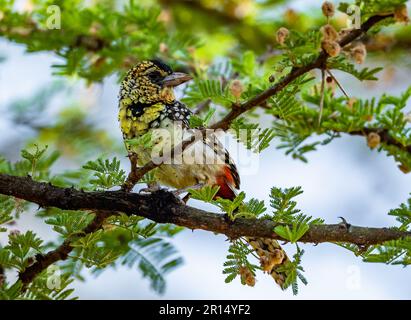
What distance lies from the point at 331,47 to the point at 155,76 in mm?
1835

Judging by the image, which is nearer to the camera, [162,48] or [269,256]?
[269,256]

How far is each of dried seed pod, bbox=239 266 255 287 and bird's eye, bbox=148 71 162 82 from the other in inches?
58.4

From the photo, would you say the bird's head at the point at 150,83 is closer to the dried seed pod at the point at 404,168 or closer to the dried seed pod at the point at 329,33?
the dried seed pod at the point at 404,168

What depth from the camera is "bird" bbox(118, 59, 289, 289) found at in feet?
11.6

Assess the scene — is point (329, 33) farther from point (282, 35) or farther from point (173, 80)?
point (173, 80)

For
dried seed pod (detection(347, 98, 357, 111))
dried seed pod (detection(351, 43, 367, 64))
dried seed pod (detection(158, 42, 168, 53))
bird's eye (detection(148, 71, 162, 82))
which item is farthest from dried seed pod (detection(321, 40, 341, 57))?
dried seed pod (detection(158, 42, 168, 53))

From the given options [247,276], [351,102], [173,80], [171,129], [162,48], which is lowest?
[247,276]

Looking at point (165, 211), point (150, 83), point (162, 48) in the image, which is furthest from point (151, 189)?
point (162, 48)

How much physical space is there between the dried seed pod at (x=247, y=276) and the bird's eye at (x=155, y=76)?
148 centimetres

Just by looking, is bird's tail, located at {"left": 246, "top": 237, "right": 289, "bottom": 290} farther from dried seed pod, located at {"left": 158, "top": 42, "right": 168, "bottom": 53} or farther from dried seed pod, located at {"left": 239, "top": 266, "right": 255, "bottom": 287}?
dried seed pod, located at {"left": 158, "top": 42, "right": 168, "bottom": 53}

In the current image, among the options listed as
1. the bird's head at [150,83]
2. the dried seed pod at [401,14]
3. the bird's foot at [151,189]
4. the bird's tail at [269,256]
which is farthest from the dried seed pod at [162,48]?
the dried seed pod at [401,14]

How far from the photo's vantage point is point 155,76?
3.94 m

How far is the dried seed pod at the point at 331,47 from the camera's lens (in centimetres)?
221
